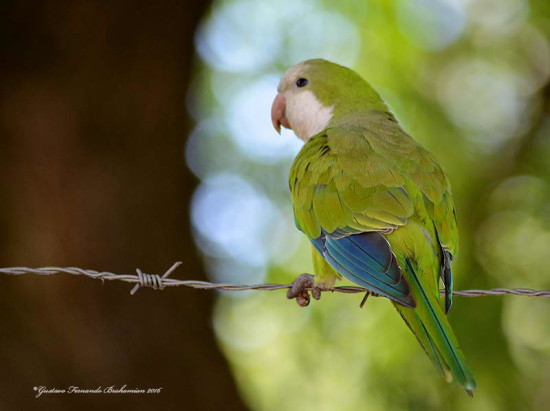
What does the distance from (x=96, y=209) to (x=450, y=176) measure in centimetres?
332

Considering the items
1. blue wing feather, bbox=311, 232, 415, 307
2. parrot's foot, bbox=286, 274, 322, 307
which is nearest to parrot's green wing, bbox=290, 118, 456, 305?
blue wing feather, bbox=311, 232, 415, 307

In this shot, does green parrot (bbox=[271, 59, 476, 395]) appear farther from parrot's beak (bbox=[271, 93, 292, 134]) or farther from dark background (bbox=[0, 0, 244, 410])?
dark background (bbox=[0, 0, 244, 410])

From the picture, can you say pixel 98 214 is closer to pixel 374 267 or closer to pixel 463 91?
pixel 374 267

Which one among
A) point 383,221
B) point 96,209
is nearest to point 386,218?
point 383,221

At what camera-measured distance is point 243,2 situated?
7.91m

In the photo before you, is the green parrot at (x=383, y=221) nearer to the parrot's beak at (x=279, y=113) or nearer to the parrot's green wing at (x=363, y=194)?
the parrot's green wing at (x=363, y=194)

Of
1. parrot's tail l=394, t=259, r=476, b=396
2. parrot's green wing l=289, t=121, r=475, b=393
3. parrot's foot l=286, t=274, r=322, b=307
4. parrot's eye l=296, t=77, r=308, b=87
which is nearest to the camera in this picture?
parrot's tail l=394, t=259, r=476, b=396

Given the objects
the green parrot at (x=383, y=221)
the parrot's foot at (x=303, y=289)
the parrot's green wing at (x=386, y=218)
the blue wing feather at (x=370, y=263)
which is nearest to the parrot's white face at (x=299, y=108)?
the green parrot at (x=383, y=221)

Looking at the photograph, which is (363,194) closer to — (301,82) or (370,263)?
(370,263)

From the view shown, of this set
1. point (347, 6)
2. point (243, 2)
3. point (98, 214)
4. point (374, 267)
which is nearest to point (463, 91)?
point (347, 6)

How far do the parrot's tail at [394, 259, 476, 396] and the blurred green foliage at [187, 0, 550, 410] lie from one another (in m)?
2.47

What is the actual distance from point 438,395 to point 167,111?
281 cm

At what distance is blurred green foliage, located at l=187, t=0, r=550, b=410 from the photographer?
17.9 ft

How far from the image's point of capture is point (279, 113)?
461 centimetres
